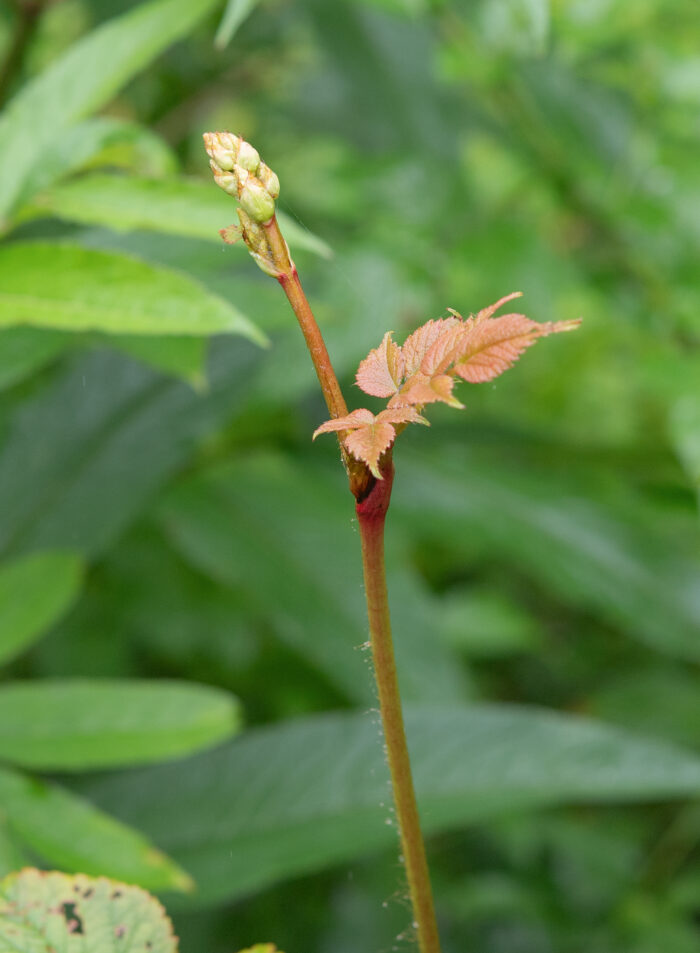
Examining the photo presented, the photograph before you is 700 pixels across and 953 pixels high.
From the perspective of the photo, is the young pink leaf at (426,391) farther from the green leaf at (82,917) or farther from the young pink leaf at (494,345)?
the green leaf at (82,917)

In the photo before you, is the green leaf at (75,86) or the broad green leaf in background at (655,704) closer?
the green leaf at (75,86)

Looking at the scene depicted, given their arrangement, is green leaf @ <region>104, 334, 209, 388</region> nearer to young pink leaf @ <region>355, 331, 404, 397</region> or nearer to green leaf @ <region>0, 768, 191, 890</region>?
green leaf @ <region>0, 768, 191, 890</region>

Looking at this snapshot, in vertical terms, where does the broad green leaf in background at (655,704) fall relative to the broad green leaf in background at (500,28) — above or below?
below

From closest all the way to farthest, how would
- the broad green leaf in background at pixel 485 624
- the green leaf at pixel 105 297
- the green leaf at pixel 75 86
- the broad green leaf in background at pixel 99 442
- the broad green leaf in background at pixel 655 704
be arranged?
the green leaf at pixel 105 297
the green leaf at pixel 75 86
the broad green leaf in background at pixel 99 442
the broad green leaf in background at pixel 655 704
the broad green leaf in background at pixel 485 624

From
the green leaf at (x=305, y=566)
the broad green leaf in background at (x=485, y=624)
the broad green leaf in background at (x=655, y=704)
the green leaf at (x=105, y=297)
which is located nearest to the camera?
the green leaf at (x=105, y=297)

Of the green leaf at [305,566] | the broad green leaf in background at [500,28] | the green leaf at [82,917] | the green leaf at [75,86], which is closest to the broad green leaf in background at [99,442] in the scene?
the green leaf at [305,566]

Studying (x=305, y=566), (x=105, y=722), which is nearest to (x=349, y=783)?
(x=105, y=722)

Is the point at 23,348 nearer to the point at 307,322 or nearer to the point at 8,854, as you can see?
the point at 8,854
